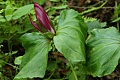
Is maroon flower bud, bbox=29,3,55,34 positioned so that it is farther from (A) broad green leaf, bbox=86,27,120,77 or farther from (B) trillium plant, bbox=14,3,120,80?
(A) broad green leaf, bbox=86,27,120,77

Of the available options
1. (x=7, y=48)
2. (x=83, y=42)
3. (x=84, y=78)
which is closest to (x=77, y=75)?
(x=84, y=78)

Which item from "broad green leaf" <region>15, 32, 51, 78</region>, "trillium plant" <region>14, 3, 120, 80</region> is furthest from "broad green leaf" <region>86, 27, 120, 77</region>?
"broad green leaf" <region>15, 32, 51, 78</region>

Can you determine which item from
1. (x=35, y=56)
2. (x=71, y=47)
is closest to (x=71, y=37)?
(x=71, y=47)

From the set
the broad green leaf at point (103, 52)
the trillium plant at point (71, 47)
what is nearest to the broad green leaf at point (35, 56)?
the trillium plant at point (71, 47)

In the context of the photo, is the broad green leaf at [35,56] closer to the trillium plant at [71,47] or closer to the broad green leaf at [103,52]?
the trillium plant at [71,47]

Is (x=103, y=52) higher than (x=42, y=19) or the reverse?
the reverse

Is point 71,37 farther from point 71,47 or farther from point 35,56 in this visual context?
point 35,56
